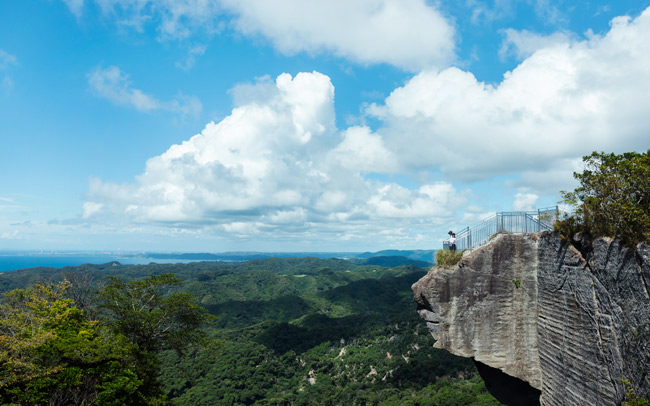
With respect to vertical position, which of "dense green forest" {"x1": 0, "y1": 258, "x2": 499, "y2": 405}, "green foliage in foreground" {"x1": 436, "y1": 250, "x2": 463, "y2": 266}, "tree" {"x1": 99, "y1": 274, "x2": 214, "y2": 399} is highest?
"green foliage in foreground" {"x1": 436, "y1": 250, "x2": 463, "y2": 266}

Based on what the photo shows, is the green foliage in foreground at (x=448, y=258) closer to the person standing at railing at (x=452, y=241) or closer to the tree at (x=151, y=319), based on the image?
the person standing at railing at (x=452, y=241)

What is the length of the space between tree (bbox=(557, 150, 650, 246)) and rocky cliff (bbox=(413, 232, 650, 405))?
0.57 meters

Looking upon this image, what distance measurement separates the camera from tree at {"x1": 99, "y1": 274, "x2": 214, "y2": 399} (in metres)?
22.8

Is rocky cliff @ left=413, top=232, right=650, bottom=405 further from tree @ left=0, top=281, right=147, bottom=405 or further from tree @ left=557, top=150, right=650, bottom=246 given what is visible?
tree @ left=0, top=281, right=147, bottom=405

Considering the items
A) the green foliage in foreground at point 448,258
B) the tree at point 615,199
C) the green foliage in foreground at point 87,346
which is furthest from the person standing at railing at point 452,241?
the green foliage in foreground at point 87,346

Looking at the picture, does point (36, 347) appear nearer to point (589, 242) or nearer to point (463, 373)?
point (589, 242)

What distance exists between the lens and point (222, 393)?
7362 cm

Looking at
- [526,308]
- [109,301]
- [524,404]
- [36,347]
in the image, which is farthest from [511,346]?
[109,301]

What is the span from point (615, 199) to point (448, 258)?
782 centimetres

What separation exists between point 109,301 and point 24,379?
977 centimetres

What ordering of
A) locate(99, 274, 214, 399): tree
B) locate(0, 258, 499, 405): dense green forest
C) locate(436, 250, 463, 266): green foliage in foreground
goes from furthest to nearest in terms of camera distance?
locate(0, 258, 499, 405): dense green forest < locate(99, 274, 214, 399): tree < locate(436, 250, 463, 266): green foliage in foreground

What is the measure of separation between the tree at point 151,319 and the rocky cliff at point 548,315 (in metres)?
18.9

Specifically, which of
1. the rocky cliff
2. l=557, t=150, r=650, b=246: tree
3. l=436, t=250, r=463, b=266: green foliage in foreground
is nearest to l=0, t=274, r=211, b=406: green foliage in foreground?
the rocky cliff

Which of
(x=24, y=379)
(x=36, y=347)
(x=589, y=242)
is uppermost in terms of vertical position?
(x=589, y=242)
